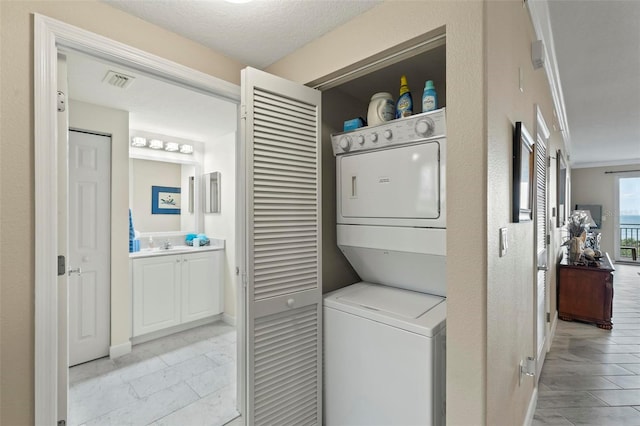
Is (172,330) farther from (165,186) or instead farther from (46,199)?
(46,199)

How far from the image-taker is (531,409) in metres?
2.02

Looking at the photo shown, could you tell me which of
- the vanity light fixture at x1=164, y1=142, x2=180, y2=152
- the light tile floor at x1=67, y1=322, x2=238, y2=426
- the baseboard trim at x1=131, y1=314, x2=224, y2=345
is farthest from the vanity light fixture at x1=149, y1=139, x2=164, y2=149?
the light tile floor at x1=67, y1=322, x2=238, y2=426

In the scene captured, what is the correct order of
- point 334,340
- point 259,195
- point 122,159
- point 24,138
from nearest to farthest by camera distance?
1. point 24,138
2. point 259,195
3. point 334,340
4. point 122,159

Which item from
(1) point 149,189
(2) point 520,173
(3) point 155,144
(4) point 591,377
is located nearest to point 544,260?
(4) point 591,377

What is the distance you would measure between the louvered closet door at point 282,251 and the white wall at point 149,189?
2.87m

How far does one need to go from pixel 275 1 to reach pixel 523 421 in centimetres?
270

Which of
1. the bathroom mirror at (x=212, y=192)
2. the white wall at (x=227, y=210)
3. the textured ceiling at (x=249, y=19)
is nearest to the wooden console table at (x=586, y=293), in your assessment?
the textured ceiling at (x=249, y=19)

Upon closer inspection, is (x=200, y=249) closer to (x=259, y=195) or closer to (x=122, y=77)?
(x=122, y=77)

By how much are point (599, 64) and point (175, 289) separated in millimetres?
4582

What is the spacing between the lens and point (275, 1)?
1.45 meters

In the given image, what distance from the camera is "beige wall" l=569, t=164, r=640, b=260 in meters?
7.51

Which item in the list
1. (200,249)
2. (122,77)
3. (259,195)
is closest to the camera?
(259,195)

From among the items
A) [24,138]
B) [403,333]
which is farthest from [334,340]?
[24,138]

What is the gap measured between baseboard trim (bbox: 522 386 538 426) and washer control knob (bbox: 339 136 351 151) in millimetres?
1982
